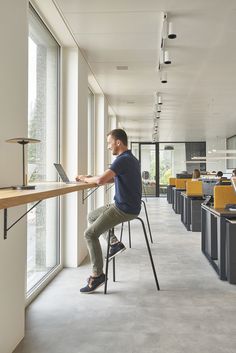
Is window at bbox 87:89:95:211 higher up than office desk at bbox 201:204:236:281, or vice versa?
window at bbox 87:89:95:211

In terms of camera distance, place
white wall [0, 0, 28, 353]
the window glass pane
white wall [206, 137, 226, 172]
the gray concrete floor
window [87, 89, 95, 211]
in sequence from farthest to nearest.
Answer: white wall [206, 137, 226, 172], the window glass pane, window [87, 89, 95, 211], the gray concrete floor, white wall [0, 0, 28, 353]

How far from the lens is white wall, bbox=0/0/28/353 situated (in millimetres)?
2021

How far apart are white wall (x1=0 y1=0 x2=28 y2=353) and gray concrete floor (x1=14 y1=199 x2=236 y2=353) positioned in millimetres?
236

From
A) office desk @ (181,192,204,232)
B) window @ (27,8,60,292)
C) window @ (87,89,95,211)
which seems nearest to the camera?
window @ (27,8,60,292)

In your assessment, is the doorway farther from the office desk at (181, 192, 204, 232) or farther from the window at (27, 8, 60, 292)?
the window at (27, 8, 60, 292)

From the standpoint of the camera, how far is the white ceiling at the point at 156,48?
328cm

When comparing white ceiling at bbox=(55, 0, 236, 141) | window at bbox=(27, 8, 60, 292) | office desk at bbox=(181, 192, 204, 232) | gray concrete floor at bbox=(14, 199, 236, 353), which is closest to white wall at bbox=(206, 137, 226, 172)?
white ceiling at bbox=(55, 0, 236, 141)

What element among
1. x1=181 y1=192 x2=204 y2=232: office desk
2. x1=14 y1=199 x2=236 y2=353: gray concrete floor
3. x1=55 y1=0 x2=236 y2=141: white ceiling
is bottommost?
x1=14 y1=199 x2=236 y2=353: gray concrete floor

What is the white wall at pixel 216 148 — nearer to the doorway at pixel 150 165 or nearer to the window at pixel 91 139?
the doorway at pixel 150 165

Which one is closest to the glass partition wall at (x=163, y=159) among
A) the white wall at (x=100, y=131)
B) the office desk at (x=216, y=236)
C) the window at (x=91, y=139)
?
the white wall at (x=100, y=131)

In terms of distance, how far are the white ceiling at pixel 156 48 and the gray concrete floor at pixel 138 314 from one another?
2653mm

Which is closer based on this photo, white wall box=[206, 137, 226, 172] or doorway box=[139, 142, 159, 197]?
white wall box=[206, 137, 226, 172]

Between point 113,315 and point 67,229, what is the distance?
5.64 feet

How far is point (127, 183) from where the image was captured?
301cm
